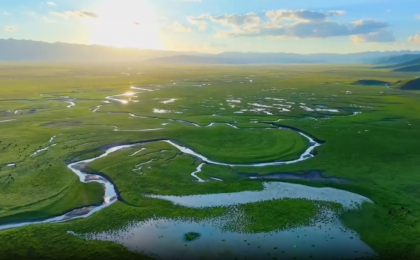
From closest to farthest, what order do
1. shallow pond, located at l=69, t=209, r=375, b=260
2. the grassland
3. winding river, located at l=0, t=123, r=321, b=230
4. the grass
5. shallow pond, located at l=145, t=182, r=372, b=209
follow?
shallow pond, located at l=69, t=209, r=375, b=260 → the grass → the grassland → winding river, located at l=0, t=123, r=321, b=230 → shallow pond, located at l=145, t=182, r=372, b=209

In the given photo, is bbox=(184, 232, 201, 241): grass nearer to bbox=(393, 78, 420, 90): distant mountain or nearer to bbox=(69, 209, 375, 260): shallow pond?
bbox=(69, 209, 375, 260): shallow pond

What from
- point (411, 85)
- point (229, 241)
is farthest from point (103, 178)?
point (411, 85)

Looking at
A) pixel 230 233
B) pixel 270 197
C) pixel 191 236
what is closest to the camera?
pixel 191 236

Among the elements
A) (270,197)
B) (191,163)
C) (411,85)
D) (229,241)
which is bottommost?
(229,241)

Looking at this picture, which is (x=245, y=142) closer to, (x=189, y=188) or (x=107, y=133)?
(x=189, y=188)

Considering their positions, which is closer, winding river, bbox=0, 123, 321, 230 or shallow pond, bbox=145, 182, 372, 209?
winding river, bbox=0, 123, 321, 230

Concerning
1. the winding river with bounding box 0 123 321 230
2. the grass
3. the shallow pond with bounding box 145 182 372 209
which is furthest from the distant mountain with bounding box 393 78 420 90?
the grass

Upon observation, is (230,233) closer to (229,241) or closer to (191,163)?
(229,241)

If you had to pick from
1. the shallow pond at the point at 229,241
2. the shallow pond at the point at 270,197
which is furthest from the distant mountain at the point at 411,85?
the shallow pond at the point at 229,241

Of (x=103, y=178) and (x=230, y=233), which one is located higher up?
(x=103, y=178)

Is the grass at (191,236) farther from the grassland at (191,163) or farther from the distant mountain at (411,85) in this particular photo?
the distant mountain at (411,85)

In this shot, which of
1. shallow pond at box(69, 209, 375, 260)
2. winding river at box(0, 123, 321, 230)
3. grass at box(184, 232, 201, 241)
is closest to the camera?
shallow pond at box(69, 209, 375, 260)
